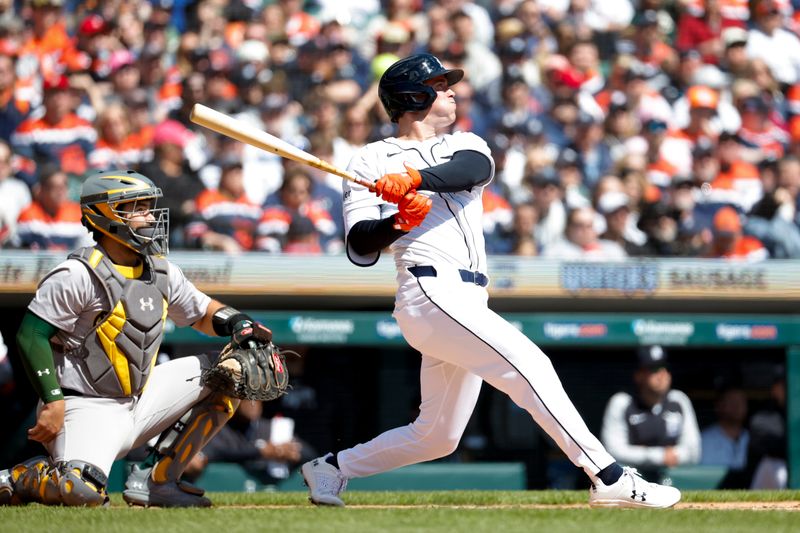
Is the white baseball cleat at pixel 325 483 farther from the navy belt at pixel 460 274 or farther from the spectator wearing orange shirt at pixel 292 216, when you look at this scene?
the spectator wearing orange shirt at pixel 292 216

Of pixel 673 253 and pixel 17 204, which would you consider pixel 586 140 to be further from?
pixel 17 204

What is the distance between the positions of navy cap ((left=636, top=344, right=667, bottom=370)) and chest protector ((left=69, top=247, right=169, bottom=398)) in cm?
378

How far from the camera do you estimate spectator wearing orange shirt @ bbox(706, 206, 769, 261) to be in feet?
27.9

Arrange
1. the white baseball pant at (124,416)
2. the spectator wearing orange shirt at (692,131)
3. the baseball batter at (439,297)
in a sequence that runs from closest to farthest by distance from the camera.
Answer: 1. the baseball batter at (439,297)
2. the white baseball pant at (124,416)
3. the spectator wearing orange shirt at (692,131)

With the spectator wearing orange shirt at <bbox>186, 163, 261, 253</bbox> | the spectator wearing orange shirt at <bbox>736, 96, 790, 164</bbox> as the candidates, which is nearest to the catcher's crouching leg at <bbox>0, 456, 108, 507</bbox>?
the spectator wearing orange shirt at <bbox>186, 163, 261, 253</bbox>

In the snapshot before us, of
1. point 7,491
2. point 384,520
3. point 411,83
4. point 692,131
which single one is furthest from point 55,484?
point 692,131

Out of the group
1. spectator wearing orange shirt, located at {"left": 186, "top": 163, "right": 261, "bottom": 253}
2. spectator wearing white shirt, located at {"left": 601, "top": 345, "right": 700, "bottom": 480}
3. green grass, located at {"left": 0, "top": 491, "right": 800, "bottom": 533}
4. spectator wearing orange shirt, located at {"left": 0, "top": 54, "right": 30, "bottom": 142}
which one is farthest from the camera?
spectator wearing orange shirt, located at {"left": 0, "top": 54, "right": 30, "bottom": 142}

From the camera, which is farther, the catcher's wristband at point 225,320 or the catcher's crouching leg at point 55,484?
the catcher's wristband at point 225,320

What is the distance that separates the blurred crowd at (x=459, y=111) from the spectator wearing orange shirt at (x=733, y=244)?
0.5 inches

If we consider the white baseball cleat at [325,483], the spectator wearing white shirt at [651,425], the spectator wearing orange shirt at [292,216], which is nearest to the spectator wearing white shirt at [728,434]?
the spectator wearing white shirt at [651,425]

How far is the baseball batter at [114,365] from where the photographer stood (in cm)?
431

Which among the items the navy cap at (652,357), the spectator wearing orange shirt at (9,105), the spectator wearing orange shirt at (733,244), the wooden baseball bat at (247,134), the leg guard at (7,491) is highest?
the spectator wearing orange shirt at (9,105)

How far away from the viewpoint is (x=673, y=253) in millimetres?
8375

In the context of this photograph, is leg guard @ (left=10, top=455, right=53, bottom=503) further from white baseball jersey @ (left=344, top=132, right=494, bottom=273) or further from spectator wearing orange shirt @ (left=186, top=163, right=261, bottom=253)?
spectator wearing orange shirt @ (left=186, top=163, right=261, bottom=253)
